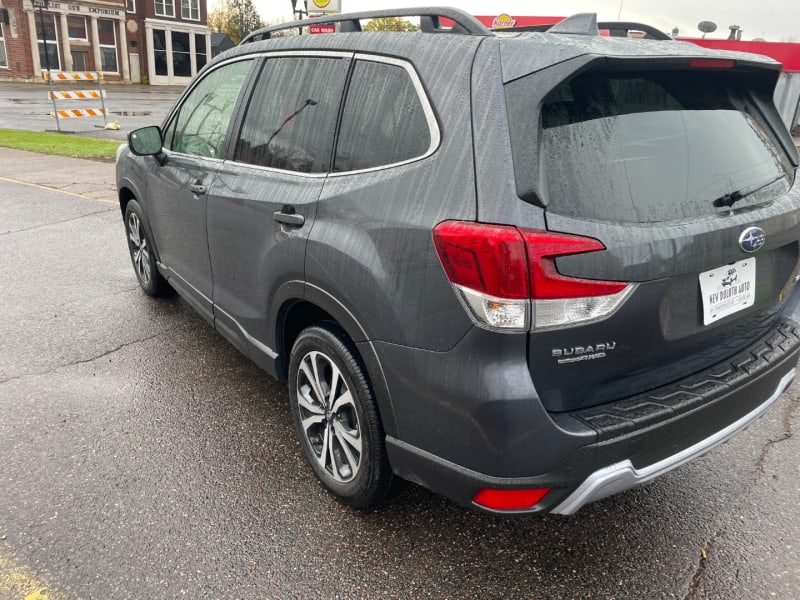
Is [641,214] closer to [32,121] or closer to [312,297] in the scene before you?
[312,297]

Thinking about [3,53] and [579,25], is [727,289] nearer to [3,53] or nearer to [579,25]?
[579,25]

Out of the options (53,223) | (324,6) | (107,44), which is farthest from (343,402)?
(107,44)

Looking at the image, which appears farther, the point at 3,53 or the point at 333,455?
the point at 3,53

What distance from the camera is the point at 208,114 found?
11.9 ft

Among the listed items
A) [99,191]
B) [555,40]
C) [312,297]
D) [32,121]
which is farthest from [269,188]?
[32,121]

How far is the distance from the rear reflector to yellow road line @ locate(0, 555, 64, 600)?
153 cm

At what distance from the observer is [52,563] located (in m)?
2.37

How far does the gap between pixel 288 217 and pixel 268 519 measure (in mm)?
1249

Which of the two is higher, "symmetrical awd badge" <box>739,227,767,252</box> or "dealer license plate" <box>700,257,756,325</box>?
"symmetrical awd badge" <box>739,227,767,252</box>

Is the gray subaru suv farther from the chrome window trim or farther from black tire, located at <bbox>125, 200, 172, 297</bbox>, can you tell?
black tire, located at <bbox>125, 200, 172, 297</bbox>

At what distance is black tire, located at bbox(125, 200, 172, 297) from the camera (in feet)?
15.6

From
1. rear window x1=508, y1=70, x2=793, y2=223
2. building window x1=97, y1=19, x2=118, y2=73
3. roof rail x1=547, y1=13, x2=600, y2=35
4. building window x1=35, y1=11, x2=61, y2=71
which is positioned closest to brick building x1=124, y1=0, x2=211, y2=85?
building window x1=97, y1=19, x2=118, y2=73

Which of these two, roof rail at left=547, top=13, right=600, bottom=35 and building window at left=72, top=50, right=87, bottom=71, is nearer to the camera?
roof rail at left=547, top=13, right=600, bottom=35

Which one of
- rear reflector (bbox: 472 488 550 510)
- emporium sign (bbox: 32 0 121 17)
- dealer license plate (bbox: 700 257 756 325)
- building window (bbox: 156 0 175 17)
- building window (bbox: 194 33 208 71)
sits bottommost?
rear reflector (bbox: 472 488 550 510)
